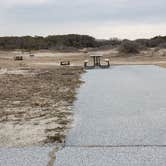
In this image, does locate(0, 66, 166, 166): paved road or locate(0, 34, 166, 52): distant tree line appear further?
locate(0, 34, 166, 52): distant tree line

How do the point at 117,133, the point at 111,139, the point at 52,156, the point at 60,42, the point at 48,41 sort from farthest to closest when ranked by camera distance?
the point at 48,41 < the point at 60,42 < the point at 117,133 < the point at 111,139 < the point at 52,156

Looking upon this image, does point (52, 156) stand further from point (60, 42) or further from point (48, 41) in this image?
point (48, 41)

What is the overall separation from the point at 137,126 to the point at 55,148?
81.2 inches

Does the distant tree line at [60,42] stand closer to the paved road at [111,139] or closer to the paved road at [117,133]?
the paved road at [117,133]

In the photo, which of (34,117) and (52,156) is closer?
(52,156)

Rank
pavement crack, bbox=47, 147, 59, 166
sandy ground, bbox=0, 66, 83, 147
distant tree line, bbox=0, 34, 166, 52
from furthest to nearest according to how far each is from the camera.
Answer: distant tree line, bbox=0, 34, 166, 52
sandy ground, bbox=0, 66, 83, 147
pavement crack, bbox=47, 147, 59, 166

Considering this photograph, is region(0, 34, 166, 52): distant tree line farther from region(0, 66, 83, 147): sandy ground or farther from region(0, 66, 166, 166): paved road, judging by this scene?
region(0, 66, 166, 166): paved road

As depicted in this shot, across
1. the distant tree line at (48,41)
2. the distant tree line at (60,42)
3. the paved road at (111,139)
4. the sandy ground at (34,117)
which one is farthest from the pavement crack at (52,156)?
the distant tree line at (48,41)

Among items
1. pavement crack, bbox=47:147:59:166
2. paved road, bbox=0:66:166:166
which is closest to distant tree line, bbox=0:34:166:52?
paved road, bbox=0:66:166:166

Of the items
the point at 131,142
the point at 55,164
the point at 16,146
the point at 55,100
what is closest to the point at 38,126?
the point at 16,146

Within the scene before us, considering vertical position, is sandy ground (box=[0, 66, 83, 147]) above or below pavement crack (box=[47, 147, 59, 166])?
below

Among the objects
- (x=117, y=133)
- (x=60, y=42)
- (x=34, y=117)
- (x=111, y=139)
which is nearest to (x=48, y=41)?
(x=60, y=42)

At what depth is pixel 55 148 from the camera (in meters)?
6.30

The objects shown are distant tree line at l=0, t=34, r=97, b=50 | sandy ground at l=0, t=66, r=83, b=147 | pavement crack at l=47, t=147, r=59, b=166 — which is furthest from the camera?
distant tree line at l=0, t=34, r=97, b=50
